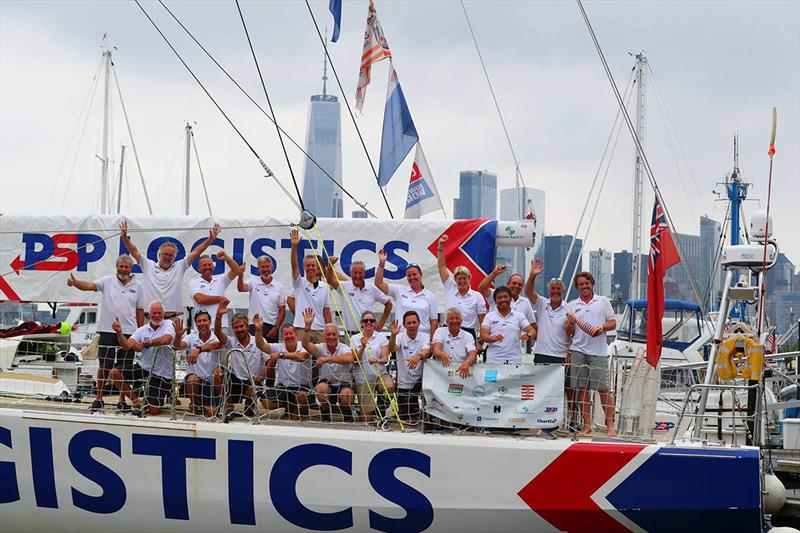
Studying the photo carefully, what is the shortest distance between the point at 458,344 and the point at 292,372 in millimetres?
1466

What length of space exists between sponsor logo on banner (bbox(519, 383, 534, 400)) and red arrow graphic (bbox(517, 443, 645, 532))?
560 millimetres

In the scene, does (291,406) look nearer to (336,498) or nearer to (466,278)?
(336,498)

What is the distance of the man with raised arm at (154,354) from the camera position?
29.0 feet

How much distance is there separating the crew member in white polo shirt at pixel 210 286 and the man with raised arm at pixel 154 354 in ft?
2.11

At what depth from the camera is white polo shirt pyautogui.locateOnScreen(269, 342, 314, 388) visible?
28.7 feet

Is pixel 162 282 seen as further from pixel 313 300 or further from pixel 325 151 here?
pixel 325 151

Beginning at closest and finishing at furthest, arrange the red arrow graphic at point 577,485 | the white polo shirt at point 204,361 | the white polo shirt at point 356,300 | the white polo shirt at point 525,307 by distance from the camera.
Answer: the red arrow graphic at point 577,485
the white polo shirt at point 204,361
the white polo shirt at point 525,307
the white polo shirt at point 356,300

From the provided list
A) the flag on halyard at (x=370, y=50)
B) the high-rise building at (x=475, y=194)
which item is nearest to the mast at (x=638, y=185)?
the high-rise building at (x=475, y=194)

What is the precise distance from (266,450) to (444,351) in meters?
1.68

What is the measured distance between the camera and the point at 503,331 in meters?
8.72

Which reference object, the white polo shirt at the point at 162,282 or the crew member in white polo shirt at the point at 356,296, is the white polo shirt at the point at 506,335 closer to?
the crew member in white polo shirt at the point at 356,296

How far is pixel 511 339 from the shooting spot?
871 centimetres

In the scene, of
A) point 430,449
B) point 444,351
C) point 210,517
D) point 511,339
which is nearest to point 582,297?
point 511,339

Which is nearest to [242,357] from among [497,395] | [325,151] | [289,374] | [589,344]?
[289,374]
